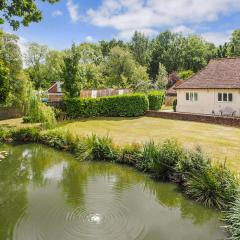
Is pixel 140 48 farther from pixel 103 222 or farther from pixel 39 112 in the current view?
pixel 103 222

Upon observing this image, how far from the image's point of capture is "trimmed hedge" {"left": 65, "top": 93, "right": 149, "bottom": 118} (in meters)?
33.2

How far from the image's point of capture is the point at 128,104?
34.1 m

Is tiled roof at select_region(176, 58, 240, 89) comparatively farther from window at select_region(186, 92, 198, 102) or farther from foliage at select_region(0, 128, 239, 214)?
foliage at select_region(0, 128, 239, 214)

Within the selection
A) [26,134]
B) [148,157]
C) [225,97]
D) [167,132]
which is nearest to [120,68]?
[225,97]

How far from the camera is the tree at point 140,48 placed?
74.9m

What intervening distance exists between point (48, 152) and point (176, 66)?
59.1 metres

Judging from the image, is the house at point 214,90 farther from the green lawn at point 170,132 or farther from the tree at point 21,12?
the tree at point 21,12

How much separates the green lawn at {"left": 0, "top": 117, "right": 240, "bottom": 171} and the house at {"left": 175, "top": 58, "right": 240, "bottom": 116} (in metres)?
4.42

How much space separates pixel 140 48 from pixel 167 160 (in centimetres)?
6311

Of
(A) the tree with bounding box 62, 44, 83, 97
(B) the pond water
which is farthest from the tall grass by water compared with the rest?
(A) the tree with bounding box 62, 44, 83, 97

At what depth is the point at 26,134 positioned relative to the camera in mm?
25234

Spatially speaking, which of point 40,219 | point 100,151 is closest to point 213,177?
point 40,219

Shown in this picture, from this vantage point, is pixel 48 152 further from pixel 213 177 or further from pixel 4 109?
pixel 4 109

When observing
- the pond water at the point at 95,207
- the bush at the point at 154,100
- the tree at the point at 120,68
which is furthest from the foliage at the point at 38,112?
the tree at the point at 120,68
